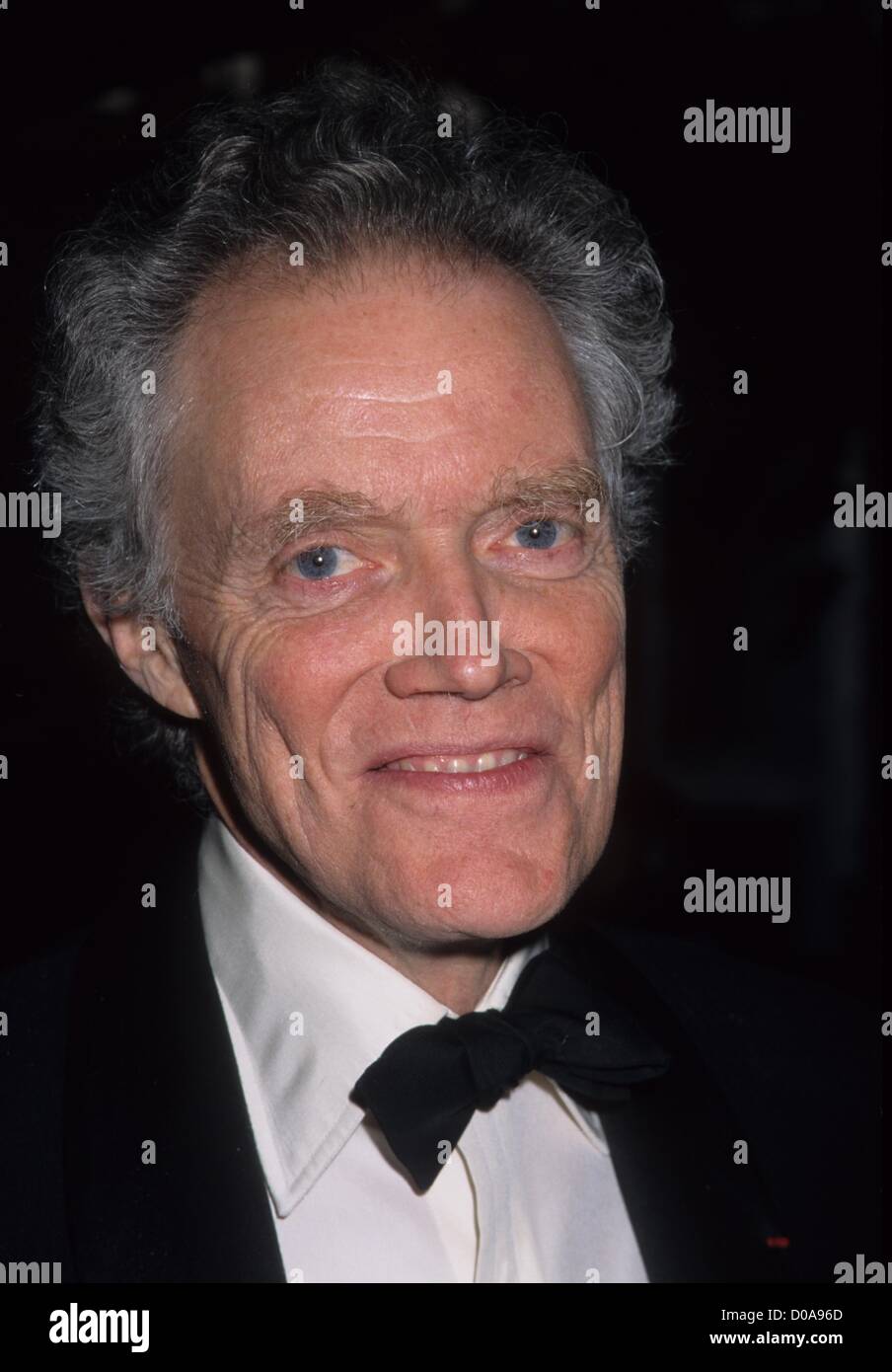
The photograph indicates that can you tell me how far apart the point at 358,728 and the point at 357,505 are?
0.28 meters

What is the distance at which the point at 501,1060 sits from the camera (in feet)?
5.66

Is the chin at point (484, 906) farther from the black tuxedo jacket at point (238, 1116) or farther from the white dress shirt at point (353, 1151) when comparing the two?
the black tuxedo jacket at point (238, 1116)

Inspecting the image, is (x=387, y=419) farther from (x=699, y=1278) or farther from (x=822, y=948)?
(x=822, y=948)

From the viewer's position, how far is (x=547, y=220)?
6.23 feet

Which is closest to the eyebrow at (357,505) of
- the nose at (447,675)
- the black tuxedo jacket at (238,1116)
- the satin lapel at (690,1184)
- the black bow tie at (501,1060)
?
the nose at (447,675)

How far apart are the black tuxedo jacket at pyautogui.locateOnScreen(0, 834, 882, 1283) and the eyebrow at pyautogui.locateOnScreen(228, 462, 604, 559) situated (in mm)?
551

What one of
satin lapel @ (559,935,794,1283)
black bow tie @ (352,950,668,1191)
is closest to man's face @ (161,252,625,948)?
black bow tie @ (352,950,668,1191)

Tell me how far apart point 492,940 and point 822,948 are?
8.16 feet

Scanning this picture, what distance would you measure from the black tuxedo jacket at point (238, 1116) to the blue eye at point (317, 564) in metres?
0.53

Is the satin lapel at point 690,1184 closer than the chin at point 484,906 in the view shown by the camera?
No

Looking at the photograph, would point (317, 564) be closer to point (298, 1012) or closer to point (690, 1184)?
point (298, 1012)

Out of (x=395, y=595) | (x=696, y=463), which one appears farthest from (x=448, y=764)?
(x=696, y=463)

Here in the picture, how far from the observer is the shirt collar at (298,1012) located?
1.67 metres

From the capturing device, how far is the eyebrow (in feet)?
5.25
